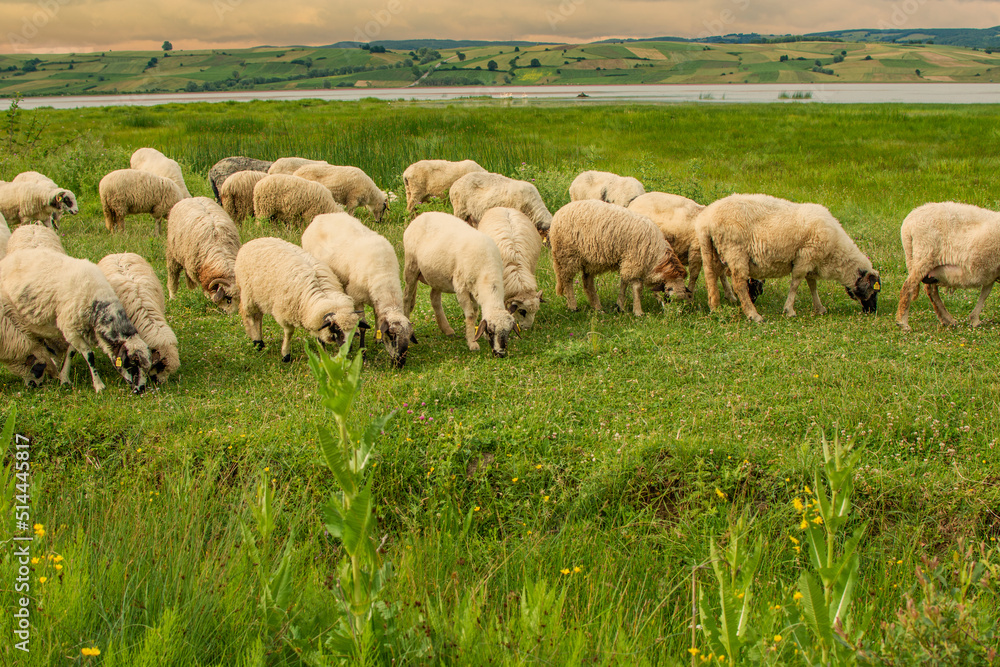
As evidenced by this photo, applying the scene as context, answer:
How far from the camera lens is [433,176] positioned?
1733cm

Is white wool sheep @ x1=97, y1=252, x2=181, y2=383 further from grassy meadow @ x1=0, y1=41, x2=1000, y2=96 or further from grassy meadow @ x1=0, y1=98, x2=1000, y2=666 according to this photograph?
grassy meadow @ x1=0, y1=41, x2=1000, y2=96

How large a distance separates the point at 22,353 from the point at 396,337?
4097 mm

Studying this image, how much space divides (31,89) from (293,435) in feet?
326

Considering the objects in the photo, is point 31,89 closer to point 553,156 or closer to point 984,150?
point 553,156

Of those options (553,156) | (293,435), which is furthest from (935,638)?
(553,156)

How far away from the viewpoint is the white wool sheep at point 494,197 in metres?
13.8

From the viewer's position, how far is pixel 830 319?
30.0 ft

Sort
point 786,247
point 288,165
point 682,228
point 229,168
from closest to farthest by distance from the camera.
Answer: point 786,247 < point 682,228 < point 288,165 < point 229,168

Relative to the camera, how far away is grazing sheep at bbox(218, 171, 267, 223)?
15.4m

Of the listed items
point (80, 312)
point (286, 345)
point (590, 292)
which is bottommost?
point (286, 345)

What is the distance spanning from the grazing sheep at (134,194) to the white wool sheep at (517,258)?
318 inches

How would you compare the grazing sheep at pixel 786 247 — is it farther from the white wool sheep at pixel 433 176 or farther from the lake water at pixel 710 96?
the lake water at pixel 710 96

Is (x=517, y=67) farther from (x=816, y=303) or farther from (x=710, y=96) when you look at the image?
(x=816, y=303)

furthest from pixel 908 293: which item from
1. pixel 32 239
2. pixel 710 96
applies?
pixel 710 96
